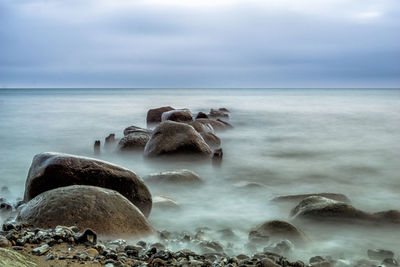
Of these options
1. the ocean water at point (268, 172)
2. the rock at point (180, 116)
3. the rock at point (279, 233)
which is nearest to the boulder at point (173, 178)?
the ocean water at point (268, 172)

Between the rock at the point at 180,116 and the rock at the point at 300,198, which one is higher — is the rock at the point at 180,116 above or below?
above

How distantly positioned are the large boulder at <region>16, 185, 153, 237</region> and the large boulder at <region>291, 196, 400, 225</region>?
5.99 feet

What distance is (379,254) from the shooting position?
143 inches

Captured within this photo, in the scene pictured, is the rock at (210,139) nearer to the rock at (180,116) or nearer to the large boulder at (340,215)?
the rock at (180,116)

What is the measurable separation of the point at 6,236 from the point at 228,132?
10.5m

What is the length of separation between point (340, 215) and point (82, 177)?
282 cm

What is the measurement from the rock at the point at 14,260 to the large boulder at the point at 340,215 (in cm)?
299

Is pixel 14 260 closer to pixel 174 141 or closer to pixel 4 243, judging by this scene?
pixel 4 243

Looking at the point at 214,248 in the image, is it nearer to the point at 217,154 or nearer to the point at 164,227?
the point at 164,227

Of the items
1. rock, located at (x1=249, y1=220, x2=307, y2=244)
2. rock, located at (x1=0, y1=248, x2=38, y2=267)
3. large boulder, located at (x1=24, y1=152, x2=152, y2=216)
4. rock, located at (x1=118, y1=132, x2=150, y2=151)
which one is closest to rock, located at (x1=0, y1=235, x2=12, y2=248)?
rock, located at (x1=0, y1=248, x2=38, y2=267)

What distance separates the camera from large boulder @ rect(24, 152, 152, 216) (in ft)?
13.7

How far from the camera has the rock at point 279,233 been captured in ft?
12.6

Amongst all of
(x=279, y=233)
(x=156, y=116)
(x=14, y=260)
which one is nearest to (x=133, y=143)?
(x=279, y=233)

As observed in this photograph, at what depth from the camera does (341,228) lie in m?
4.27
